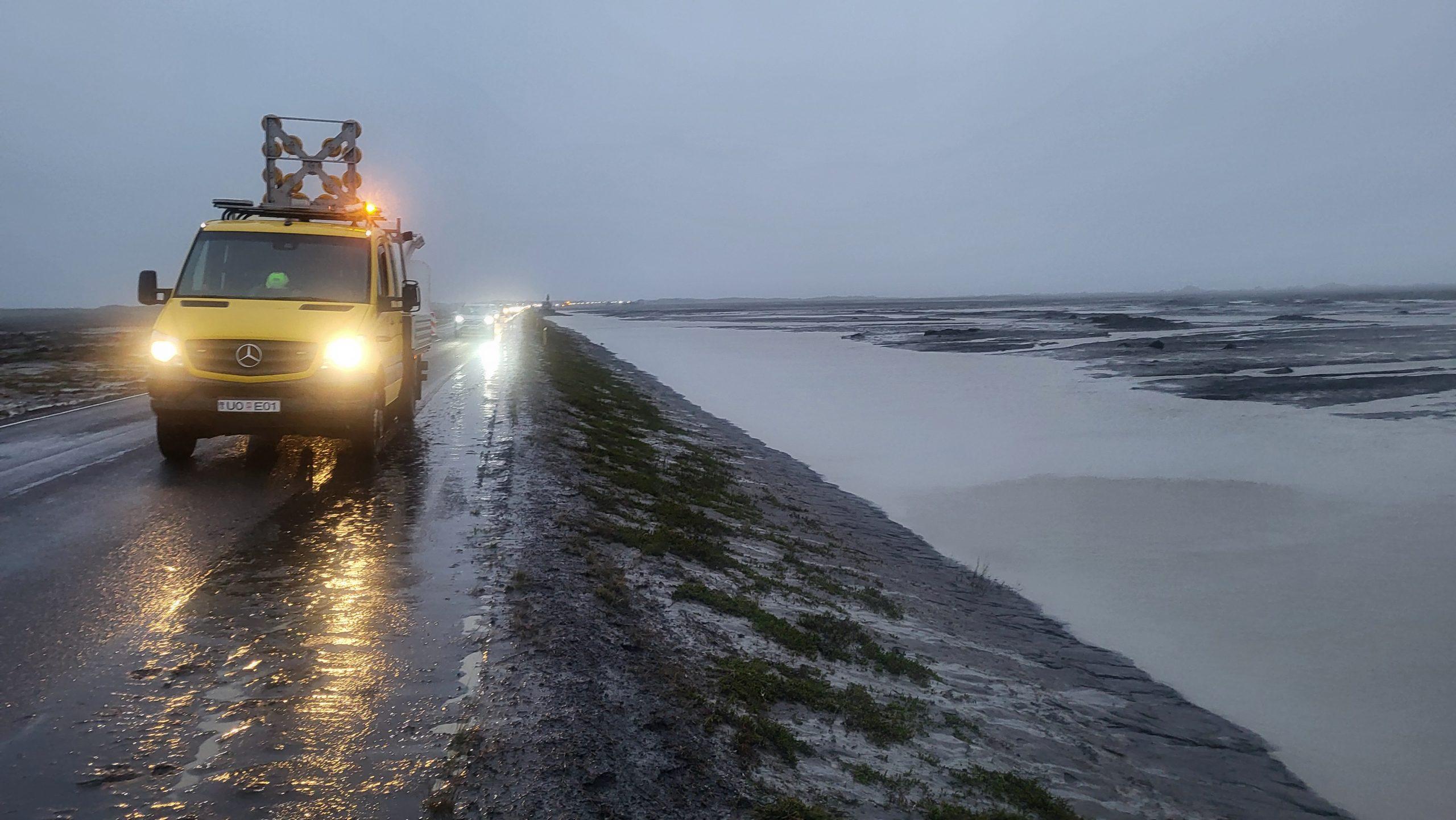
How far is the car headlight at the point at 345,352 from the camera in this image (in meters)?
9.73

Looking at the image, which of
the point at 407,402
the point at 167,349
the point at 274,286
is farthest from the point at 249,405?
the point at 407,402

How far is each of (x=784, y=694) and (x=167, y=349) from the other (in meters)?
7.86

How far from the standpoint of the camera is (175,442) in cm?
1045

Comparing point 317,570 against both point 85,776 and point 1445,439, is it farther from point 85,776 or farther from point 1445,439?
point 1445,439

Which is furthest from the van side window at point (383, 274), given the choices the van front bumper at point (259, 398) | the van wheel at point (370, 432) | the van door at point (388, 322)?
the van front bumper at point (259, 398)

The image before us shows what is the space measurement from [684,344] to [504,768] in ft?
200

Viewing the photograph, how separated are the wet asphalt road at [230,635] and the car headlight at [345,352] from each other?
4.40 ft

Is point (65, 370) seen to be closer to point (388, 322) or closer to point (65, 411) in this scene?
point (65, 411)

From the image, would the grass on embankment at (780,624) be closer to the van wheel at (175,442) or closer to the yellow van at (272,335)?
the yellow van at (272,335)

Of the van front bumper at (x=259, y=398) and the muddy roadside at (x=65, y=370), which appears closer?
the van front bumper at (x=259, y=398)

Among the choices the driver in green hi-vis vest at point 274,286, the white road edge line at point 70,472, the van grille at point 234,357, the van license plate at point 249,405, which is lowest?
the white road edge line at point 70,472

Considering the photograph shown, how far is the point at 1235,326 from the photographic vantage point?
69125mm

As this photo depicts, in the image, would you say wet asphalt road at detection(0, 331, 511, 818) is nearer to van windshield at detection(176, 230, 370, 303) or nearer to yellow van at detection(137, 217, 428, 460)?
yellow van at detection(137, 217, 428, 460)

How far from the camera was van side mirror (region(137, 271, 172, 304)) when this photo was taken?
9758 mm
